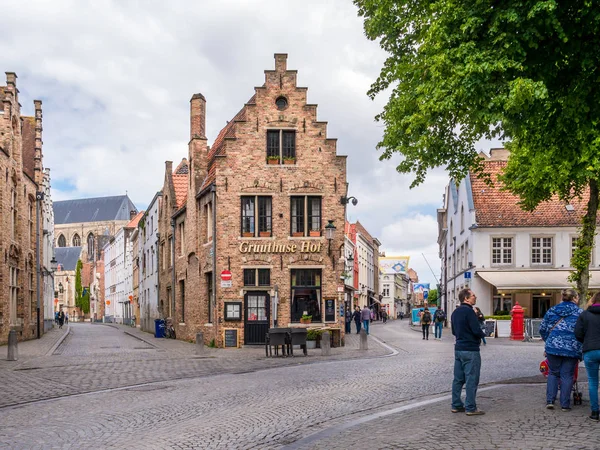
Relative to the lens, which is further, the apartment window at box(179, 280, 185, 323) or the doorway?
the apartment window at box(179, 280, 185, 323)

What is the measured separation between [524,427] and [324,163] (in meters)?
20.9

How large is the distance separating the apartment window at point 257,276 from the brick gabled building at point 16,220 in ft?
33.2

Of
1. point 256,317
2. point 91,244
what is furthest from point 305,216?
point 91,244

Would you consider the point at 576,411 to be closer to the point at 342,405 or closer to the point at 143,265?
the point at 342,405

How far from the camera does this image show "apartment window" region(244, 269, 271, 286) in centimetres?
2912

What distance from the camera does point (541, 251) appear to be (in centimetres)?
4147

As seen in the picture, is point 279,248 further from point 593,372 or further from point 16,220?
point 593,372

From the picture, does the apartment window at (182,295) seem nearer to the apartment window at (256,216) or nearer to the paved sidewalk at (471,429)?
the apartment window at (256,216)

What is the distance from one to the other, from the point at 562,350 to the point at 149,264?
1605 inches

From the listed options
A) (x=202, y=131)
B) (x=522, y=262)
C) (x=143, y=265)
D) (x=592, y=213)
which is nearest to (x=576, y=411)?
(x=592, y=213)

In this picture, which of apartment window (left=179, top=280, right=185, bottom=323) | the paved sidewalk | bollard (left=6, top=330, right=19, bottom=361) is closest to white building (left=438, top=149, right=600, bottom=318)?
apartment window (left=179, top=280, right=185, bottom=323)

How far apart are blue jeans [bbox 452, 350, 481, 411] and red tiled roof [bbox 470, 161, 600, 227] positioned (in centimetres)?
3135

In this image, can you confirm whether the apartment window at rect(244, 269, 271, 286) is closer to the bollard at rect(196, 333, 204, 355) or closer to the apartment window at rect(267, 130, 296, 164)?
the apartment window at rect(267, 130, 296, 164)

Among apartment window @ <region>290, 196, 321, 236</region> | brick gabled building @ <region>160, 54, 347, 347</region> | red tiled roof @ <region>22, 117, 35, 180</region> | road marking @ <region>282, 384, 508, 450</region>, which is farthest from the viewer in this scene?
red tiled roof @ <region>22, 117, 35, 180</region>
